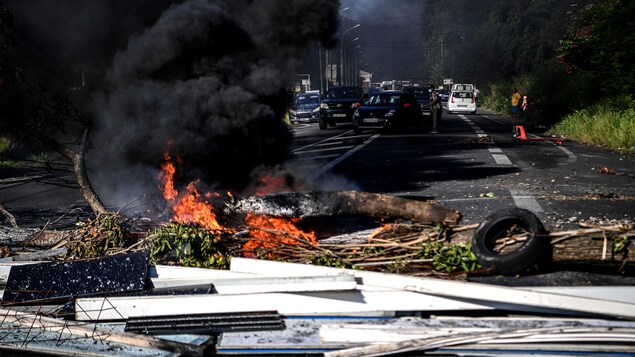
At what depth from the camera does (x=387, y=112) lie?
79.9 feet

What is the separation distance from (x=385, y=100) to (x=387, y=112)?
4.93 feet

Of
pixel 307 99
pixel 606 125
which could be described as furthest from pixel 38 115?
pixel 307 99

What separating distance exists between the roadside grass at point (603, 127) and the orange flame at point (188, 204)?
43.4 ft

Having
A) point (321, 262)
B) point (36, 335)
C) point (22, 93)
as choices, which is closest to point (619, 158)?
point (321, 262)

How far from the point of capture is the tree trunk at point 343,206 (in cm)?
647

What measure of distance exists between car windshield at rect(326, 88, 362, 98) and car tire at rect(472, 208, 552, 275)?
2650cm

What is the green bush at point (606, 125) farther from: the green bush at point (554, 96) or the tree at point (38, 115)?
the tree at point (38, 115)

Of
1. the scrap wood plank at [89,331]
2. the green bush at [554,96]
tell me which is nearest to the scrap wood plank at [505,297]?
the scrap wood plank at [89,331]

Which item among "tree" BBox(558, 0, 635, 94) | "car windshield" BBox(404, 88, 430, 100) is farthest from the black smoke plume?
"car windshield" BBox(404, 88, 430, 100)

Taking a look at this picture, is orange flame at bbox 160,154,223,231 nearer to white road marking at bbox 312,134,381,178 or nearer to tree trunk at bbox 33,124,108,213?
tree trunk at bbox 33,124,108,213

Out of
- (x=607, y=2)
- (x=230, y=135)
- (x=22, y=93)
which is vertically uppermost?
(x=607, y=2)

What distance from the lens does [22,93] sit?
7688mm

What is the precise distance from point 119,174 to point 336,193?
3198mm

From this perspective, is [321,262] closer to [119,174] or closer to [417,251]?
[417,251]
